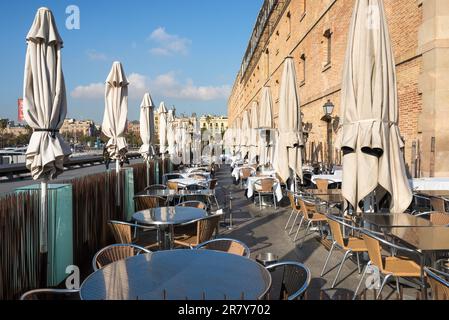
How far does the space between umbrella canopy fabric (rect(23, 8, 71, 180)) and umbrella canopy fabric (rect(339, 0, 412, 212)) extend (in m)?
3.72

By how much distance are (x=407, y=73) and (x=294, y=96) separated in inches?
129

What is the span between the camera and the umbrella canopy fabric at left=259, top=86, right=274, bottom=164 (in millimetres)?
12329

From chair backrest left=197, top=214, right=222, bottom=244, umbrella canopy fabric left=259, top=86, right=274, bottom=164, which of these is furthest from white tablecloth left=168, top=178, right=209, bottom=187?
chair backrest left=197, top=214, right=222, bottom=244

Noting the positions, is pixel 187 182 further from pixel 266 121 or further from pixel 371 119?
pixel 371 119

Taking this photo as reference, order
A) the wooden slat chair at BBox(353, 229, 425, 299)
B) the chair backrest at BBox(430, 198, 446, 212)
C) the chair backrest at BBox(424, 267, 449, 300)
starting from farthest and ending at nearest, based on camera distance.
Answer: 1. the chair backrest at BBox(430, 198, 446, 212)
2. the wooden slat chair at BBox(353, 229, 425, 299)
3. the chair backrest at BBox(424, 267, 449, 300)

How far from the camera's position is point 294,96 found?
8445 millimetres

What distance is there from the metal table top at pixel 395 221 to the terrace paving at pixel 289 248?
29.5 inches

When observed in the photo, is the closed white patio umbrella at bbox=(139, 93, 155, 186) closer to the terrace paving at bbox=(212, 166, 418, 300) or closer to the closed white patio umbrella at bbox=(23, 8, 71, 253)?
the terrace paving at bbox=(212, 166, 418, 300)

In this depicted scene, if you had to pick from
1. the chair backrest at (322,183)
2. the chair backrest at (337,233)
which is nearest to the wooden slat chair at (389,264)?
the chair backrest at (337,233)

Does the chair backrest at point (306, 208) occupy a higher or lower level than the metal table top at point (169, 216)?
lower

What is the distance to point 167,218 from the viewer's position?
4.81 m

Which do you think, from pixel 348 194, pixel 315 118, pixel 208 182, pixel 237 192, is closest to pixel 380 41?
pixel 348 194

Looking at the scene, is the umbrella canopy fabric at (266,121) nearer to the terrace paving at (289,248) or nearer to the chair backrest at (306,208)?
the terrace paving at (289,248)

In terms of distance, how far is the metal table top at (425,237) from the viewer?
3.31 meters
